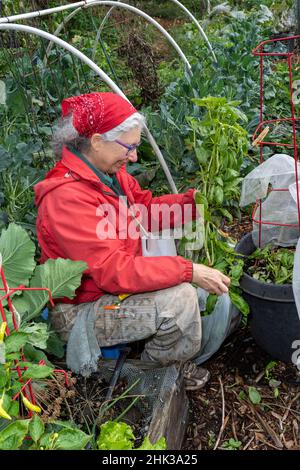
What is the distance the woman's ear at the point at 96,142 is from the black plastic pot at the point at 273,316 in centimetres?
78

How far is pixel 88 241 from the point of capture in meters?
1.92

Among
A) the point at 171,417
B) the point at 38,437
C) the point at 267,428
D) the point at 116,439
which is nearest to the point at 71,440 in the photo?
the point at 38,437

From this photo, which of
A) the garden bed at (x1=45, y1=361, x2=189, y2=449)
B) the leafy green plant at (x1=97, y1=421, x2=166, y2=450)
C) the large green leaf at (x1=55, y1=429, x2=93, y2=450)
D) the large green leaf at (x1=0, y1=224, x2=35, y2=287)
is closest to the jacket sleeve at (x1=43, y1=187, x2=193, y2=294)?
the large green leaf at (x1=0, y1=224, x2=35, y2=287)

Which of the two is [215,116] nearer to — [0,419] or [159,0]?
[0,419]

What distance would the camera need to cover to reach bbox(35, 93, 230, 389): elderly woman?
6.37 ft

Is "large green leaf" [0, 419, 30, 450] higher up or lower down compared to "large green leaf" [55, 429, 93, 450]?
higher up

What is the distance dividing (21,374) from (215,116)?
141 centimetres

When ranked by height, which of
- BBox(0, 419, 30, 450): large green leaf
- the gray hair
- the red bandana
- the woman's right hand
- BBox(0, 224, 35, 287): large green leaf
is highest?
the red bandana

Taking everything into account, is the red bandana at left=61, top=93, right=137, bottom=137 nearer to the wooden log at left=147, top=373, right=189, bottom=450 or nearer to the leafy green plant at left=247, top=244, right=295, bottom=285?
the leafy green plant at left=247, top=244, right=295, bottom=285

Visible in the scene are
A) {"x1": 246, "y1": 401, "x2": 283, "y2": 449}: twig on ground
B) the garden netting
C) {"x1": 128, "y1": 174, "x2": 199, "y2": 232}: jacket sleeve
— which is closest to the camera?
{"x1": 246, "y1": 401, "x2": 283, "y2": 449}: twig on ground

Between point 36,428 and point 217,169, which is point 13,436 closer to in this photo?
point 36,428

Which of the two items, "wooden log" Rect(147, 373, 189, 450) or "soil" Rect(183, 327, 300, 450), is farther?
"soil" Rect(183, 327, 300, 450)

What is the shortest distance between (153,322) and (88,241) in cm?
41

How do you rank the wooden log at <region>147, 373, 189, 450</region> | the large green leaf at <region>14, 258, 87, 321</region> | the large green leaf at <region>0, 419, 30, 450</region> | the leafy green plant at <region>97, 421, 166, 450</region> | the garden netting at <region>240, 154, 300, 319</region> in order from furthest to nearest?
the garden netting at <region>240, 154, 300, 319</region> → the large green leaf at <region>14, 258, 87, 321</region> → the wooden log at <region>147, 373, 189, 450</region> → the leafy green plant at <region>97, 421, 166, 450</region> → the large green leaf at <region>0, 419, 30, 450</region>
